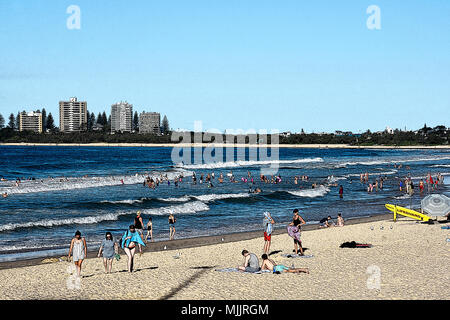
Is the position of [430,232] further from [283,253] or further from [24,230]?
[24,230]

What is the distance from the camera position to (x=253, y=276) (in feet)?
46.8

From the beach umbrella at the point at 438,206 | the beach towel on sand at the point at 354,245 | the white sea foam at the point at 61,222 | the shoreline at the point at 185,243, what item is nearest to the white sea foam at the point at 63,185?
the white sea foam at the point at 61,222

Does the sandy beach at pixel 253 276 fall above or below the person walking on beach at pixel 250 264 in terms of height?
below

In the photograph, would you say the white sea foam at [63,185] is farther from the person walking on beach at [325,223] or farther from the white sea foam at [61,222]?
the person walking on beach at [325,223]

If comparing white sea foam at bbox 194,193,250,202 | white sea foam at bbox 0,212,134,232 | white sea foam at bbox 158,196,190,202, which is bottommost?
white sea foam at bbox 158,196,190,202

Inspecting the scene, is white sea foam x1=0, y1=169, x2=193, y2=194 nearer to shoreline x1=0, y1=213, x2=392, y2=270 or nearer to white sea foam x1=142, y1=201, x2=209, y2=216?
white sea foam x1=142, y1=201, x2=209, y2=216

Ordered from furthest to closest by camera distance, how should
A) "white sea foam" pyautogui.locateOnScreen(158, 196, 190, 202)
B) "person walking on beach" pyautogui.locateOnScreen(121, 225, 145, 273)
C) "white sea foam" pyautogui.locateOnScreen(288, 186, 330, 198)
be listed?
"white sea foam" pyautogui.locateOnScreen(288, 186, 330, 198), "white sea foam" pyautogui.locateOnScreen(158, 196, 190, 202), "person walking on beach" pyautogui.locateOnScreen(121, 225, 145, 273)

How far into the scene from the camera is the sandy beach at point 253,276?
1242cm

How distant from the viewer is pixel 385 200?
126ft

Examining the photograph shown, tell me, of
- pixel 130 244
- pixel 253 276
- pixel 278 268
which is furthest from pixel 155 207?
pixel 253 276

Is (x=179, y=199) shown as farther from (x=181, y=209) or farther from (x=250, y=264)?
(x=250, y=264)

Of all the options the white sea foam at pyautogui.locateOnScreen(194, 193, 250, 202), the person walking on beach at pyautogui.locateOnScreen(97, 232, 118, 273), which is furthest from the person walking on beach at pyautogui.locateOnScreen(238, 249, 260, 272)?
the white sea foam at pyautogui.locateOnScreen(194, 193, 250, 202)

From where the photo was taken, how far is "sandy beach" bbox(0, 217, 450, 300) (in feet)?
40.8
